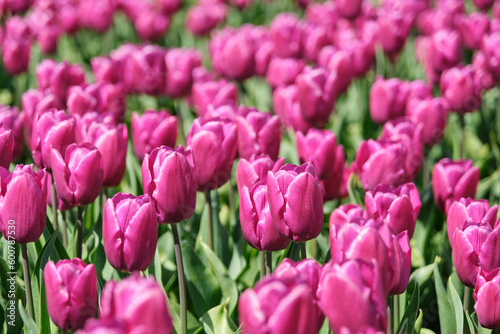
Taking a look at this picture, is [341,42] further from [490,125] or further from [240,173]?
[240,173]

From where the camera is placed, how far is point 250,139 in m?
2.17

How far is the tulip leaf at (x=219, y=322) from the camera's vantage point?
66.1 inches

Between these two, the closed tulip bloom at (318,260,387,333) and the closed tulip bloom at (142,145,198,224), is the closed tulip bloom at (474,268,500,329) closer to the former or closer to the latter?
the closed tulip bloom at (318,260,387,333)

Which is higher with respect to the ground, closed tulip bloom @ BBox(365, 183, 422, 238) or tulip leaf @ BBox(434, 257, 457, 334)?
closed tulip bloom @ BBox(365, 183, 422, 238)

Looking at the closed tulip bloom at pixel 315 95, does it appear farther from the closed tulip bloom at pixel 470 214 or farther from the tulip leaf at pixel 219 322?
the tulip leaf at pixel 219 322

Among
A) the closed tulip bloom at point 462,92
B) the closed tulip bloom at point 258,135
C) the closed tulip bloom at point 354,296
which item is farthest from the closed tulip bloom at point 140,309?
the closed tulip bloom at point 462,92

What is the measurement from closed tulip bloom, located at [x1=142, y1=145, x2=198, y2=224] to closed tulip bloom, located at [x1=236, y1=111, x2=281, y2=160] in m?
0.58

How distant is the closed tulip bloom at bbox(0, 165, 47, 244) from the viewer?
1.52m

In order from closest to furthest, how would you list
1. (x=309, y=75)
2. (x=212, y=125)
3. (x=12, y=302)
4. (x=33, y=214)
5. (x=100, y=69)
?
(x=33, y=214) → (x=12, y=302) → (x=212, y=125) → (x=309, y=75) → (x=100, y=69)

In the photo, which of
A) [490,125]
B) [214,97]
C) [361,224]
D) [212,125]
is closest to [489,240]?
[361,224]

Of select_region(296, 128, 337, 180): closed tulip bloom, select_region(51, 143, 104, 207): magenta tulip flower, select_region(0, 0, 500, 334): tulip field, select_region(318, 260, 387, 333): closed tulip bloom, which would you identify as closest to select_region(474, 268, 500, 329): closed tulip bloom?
select_region(0, 0, 500, 334): tulip field

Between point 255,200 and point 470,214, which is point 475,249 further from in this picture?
point 255,200

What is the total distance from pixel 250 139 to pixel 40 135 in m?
0.68

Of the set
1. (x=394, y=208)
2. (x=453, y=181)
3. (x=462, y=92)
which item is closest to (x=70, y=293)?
(x=394, y=208)
